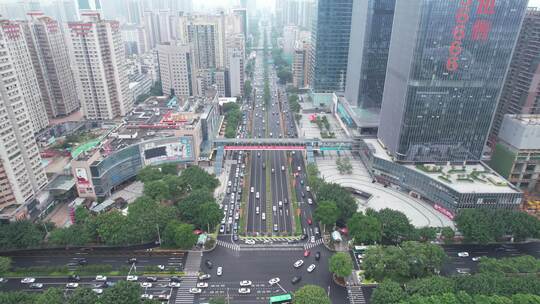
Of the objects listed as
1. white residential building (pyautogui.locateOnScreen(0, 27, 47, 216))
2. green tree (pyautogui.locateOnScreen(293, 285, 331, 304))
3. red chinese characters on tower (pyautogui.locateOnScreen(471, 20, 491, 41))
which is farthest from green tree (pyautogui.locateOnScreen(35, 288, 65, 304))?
red chinese characters on tower (pyautogui.locateOnScreen(471, 20, 491, 41))

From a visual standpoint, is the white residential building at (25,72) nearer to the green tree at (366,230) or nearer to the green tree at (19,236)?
the green tree at (19,236)

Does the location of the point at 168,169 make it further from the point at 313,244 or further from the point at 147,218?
the point at 313,244

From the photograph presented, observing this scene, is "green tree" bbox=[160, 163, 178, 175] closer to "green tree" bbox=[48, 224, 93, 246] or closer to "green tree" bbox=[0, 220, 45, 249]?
→ "green tree" bbox=[48, 224, 93, 246]

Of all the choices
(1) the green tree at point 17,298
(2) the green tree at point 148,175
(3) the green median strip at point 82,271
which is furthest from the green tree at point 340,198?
(1) the green tree at point 17,298

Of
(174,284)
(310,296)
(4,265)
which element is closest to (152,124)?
(4,265)

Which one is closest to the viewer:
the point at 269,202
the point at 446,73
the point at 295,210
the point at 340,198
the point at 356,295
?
the point at 356,295

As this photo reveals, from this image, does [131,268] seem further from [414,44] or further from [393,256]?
[414,44]
